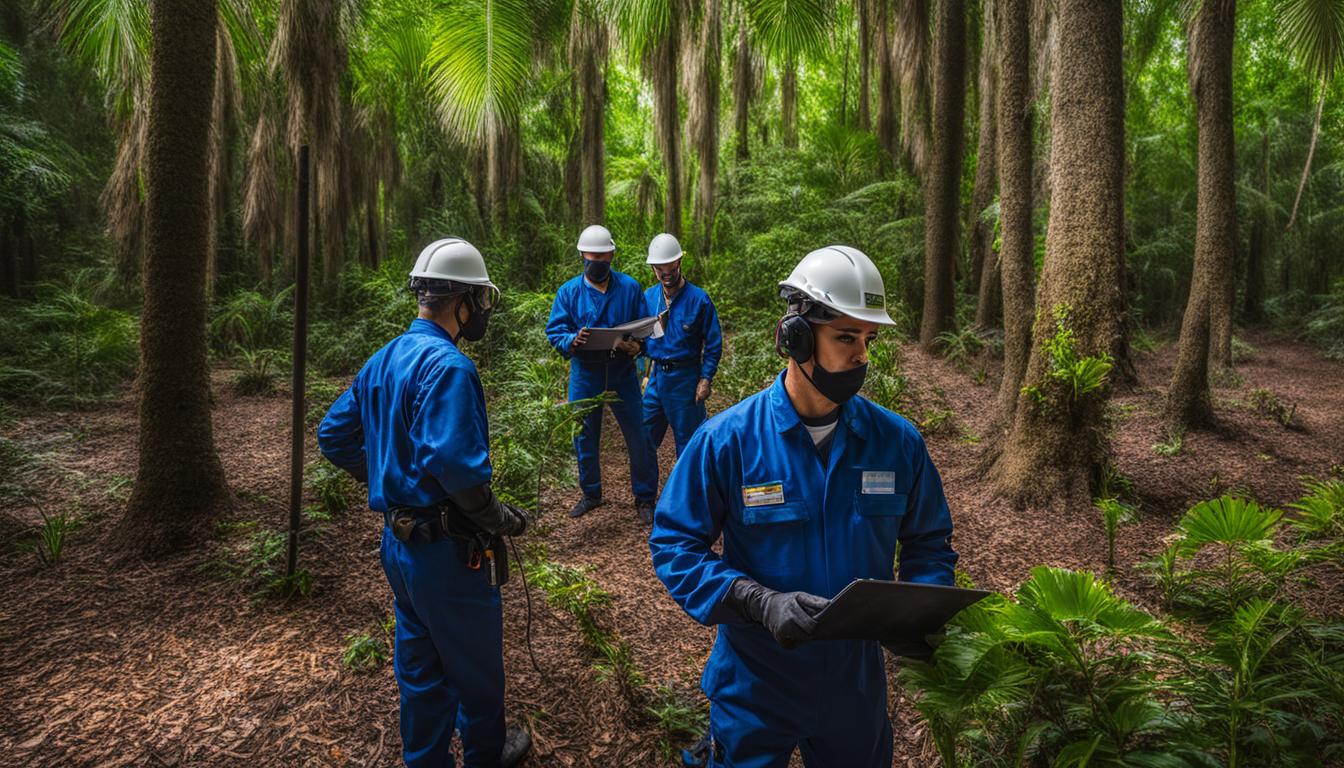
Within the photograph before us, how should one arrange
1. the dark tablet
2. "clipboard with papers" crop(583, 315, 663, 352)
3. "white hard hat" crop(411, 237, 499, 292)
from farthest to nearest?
1. "clipboard with papers" crop(583, 315, 663, 352)
2. "white hard hat" crop(411, 237, 499, 292)
3. the dark tablet

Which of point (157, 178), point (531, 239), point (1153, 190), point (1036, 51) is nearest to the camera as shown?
point (157, 178)

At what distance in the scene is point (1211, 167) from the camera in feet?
29.4

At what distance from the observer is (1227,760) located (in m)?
2.30

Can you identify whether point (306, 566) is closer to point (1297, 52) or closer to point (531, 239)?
point (531, 239)

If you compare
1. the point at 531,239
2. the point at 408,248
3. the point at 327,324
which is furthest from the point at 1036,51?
the point at 408,248

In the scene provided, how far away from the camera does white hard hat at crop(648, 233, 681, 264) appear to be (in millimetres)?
6082

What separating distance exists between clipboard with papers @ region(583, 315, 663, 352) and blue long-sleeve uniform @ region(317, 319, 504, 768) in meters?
3.01

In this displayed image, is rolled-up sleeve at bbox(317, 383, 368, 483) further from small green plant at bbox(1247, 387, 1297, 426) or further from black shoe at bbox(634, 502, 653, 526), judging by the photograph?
small green plant at bbox(1247, 387, 1297, 426)

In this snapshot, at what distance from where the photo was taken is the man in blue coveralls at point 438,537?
2.61 m

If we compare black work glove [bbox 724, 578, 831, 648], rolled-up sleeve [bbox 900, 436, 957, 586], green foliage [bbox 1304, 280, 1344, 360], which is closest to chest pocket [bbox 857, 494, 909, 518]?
rolled-up sleeve [bbox 900, 436, 957, 586]

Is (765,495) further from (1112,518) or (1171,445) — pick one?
(1171,445)

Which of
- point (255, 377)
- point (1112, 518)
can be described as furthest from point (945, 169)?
point (255, 377)

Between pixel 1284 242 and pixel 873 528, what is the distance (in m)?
24.7

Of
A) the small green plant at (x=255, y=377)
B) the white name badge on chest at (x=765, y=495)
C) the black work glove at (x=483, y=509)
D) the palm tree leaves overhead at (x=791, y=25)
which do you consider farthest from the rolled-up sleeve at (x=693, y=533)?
the small green plant at (x=255, y=377)
